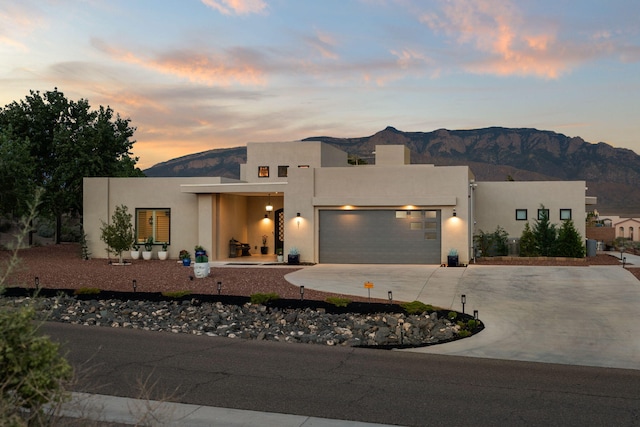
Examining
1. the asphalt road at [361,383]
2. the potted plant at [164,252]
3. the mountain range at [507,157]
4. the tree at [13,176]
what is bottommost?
the asphalt road at [361,383]

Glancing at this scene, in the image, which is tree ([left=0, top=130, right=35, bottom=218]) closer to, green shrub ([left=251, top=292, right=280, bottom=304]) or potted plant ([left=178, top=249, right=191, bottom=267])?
potted plant ([left=178, top=249, right=191, bottom=267])

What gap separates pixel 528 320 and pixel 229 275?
1130 cm

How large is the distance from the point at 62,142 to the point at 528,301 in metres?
28.7

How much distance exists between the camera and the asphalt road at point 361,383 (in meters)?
7.44

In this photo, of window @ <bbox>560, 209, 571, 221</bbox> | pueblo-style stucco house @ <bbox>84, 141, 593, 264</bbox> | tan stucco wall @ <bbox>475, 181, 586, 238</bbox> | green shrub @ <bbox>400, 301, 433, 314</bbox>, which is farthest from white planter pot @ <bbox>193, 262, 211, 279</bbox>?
window @ <bbox>560, 209, 571, 221</bbox>

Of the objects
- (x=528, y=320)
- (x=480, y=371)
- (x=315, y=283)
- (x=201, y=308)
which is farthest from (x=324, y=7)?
(x=480, y=371)

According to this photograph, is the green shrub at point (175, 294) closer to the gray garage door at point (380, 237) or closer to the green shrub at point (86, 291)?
the green shrub at point (86, 291)

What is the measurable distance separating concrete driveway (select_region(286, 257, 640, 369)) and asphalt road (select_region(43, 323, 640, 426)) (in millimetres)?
1158

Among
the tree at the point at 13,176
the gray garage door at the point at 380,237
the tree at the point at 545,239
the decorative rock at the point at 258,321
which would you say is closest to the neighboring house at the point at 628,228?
the tree at the point at 545,239

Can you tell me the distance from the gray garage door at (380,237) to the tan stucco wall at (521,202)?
22.3ft

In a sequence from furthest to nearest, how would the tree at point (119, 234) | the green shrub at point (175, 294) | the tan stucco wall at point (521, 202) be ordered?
the tan stucco wall at point (521, 202) < the tree at point (119, 234) < the green shrub at point (175, 294)

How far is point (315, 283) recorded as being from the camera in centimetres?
1980

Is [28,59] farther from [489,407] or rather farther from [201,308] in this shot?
[489,407]

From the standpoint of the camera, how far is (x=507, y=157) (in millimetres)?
169750
